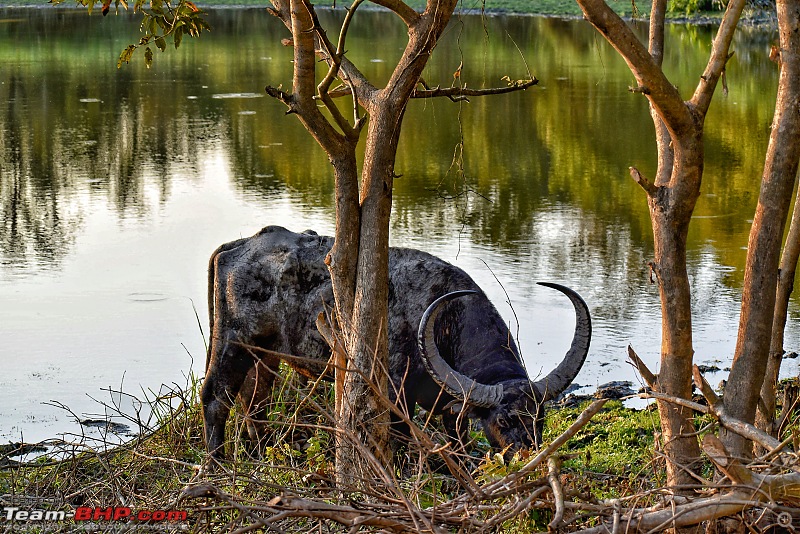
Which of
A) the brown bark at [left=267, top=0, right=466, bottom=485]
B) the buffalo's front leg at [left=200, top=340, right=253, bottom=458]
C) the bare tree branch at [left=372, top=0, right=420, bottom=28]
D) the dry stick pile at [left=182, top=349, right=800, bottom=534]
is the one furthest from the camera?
the buffalo's front leg at [left=200, top=340, right=253, bottom=458]

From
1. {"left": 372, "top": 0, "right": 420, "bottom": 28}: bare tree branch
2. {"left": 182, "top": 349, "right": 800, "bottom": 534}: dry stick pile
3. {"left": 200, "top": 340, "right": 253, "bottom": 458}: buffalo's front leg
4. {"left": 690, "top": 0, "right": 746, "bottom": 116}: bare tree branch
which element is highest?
{"left": 372, "top": 0, "right": 420, "bottom": 28}: bare tree branch

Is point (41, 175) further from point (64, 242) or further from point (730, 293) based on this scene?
point (730, 293)

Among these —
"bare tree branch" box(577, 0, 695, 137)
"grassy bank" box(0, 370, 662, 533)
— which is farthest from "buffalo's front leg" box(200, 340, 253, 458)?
"bare tree branch" box(577, 0, 695, 137)

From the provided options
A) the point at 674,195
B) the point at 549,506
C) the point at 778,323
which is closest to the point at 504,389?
the point at 778,323

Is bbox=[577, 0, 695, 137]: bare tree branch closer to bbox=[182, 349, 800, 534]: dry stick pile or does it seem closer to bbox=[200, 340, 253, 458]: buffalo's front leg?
bbox=[182, 349, 800, 534]: dry stick pile

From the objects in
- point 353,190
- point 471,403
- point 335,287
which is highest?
point 353,190

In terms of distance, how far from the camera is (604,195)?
54.0ft

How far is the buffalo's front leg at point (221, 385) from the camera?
7055 mm

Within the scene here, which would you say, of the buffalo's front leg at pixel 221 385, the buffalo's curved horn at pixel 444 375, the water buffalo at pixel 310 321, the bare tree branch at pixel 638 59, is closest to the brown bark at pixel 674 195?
the bare tree branch at pixel 638 59

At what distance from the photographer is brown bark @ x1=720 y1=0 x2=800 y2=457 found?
4242mm

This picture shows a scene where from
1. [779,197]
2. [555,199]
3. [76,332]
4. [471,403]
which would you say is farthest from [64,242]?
[779,197]

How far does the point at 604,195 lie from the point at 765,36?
24.7 meters

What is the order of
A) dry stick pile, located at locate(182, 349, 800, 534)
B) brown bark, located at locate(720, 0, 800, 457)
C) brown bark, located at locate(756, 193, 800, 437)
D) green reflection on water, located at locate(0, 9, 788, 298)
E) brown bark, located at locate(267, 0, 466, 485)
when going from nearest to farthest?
dry stick pile, located at locate(182, 349, 800, 534) → brown bark, located at locate(720, 0, 800, 457) → brown bark, located at locate(756, 193, 800, 437) → brown bark, located at locate(267, 0, 466, 485) → green reflection on water, located at locate(0, 9, 788, 298)

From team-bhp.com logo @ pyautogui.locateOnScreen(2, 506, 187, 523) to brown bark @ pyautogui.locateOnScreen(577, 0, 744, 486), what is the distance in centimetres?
203
